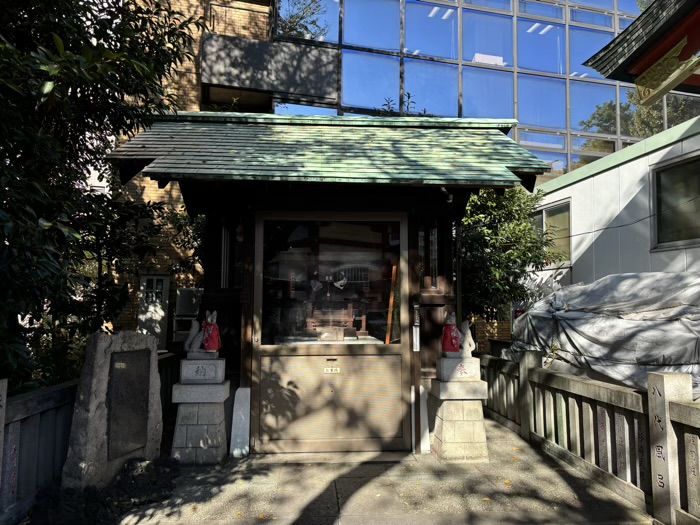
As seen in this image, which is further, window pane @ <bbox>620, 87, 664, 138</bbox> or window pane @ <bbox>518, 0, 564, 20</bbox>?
window pane @ <bbox>620, 87, 664, 138</bbox>

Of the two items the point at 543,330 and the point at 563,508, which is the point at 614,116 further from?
the point at 563,508

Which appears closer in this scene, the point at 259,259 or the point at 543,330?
the point at 259,259

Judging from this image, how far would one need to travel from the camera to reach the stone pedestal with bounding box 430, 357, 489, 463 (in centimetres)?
547

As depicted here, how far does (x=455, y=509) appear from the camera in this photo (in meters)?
4.31

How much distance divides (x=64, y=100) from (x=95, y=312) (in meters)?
3.41

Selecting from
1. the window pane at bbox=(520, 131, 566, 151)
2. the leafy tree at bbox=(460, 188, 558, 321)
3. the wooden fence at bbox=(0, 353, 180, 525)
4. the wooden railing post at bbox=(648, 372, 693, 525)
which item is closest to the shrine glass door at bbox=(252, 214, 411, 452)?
the wooden fence at bbox=(0, 353, 180, 525)

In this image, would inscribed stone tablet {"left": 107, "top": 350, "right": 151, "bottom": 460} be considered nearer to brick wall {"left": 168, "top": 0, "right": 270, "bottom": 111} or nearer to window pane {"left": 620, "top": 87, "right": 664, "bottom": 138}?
brick wall {"left": 168, "top": 0, "right": 270, "bottom": 111}

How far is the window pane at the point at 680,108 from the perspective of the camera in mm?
17328

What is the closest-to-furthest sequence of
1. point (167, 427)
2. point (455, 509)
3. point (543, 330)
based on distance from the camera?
1. point (455, 509)
2. point (167, 427)
3. point (543, 330)

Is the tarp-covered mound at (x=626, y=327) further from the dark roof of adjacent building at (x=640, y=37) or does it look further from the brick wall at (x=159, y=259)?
the brick wall at (x=159, y=259)

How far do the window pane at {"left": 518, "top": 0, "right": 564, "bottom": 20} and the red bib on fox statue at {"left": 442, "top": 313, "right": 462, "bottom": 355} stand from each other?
13.8 m

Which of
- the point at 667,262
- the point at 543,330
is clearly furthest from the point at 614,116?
the point at 543,330

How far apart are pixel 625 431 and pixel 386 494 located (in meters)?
2.26

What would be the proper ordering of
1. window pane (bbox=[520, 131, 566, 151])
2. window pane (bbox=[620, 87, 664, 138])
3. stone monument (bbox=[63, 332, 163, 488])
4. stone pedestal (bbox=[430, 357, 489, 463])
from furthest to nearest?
window pane (bbox=[620, 87, 664, 138])
window pane (bbox=[520, 131, 566, 151])
stone pedestal (bbox=[430, 357, 489, 463])
stone monument (bbox=[63, 332, 163, 488])
